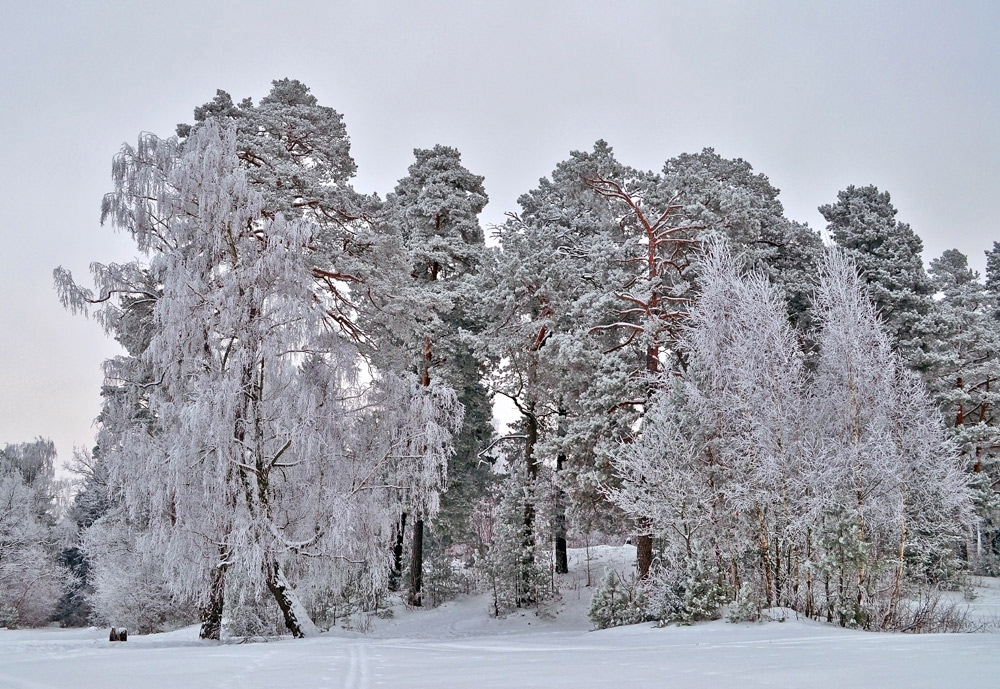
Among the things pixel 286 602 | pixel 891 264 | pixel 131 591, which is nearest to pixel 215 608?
pixel 286 602

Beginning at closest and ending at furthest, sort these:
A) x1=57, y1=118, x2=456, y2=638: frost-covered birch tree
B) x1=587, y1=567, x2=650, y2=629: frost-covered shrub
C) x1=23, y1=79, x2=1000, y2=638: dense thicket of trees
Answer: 1. x1=57, y1=118, x2=456, y2=638: frost-covered birch tree
2. x1=23, y1=79, x2=1000, y2=638: dense thicket of trees
3. x1=587, y1=567, x2=650, y2=629: frost-covered shrub

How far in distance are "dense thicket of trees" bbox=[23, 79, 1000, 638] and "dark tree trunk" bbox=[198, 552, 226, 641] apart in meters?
0.06

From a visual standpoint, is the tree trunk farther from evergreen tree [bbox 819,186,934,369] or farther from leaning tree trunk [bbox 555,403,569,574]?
evergreen tree [bbox 819,186,934,369]

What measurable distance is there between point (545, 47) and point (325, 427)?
15.0 meters

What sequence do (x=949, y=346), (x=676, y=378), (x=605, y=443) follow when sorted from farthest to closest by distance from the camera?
1. (x=949, y=346)
2. (x=605, y=443)
3. (x=676, y=378)

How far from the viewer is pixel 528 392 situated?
21.2 metres

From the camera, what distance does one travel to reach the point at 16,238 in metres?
16.2

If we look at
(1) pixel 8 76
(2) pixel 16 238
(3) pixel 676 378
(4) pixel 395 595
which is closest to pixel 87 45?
(1) pixel 8 76

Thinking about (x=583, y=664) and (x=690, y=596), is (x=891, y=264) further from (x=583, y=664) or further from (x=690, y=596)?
(x=583, y=664)

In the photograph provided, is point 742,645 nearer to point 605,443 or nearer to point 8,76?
point 605,443

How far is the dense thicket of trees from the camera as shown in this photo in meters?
10.8

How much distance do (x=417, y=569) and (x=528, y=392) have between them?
723 centimetres

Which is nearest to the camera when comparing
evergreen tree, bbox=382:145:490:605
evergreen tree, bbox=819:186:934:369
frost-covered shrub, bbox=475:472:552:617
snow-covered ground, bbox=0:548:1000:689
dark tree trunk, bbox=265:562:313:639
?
snow-covered ground, bbox=0:548:1000:689

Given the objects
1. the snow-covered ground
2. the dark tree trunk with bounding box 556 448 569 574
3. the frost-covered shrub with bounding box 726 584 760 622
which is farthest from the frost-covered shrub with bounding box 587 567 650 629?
the dark tree trunk with bounding box 556 448 569 574
